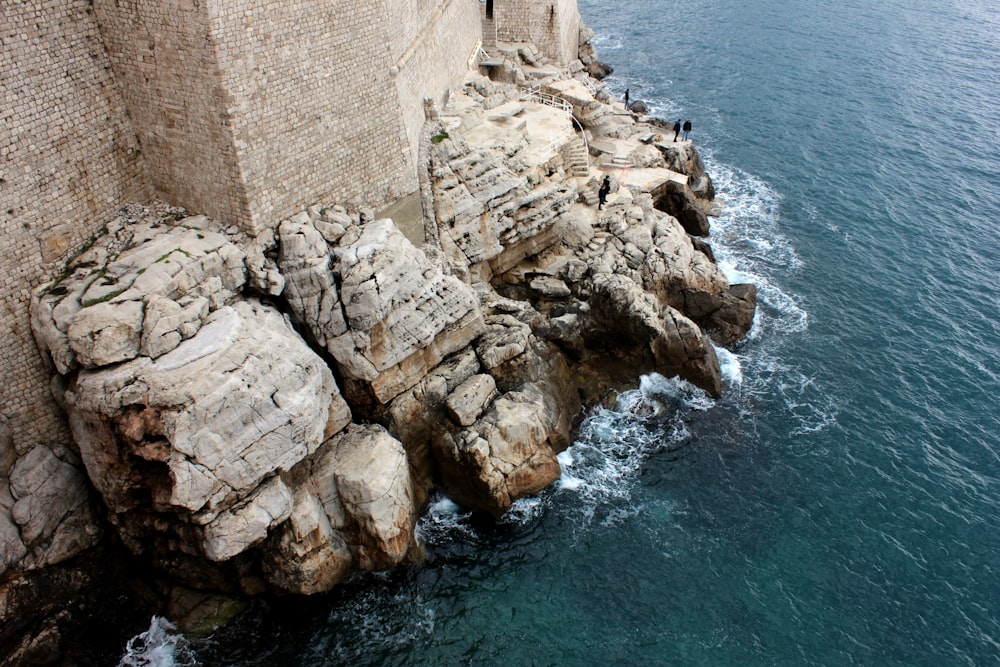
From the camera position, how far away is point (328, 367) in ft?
77.7

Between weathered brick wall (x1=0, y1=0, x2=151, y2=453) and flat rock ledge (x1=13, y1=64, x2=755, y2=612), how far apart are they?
56 centimetres

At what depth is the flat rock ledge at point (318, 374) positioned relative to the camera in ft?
65.6

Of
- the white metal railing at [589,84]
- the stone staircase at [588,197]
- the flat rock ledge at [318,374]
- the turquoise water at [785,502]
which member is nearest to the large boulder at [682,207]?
the turquoise water at [785,502]

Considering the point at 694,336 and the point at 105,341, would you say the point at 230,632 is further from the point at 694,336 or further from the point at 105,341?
the point at 694,336

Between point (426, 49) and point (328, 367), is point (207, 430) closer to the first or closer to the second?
point (328, 367)

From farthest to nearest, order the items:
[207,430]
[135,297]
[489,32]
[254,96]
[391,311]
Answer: [489,32]
[391,311]
[254,96]
[135,297]
[207,430]

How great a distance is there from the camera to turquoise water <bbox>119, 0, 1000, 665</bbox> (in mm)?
21531

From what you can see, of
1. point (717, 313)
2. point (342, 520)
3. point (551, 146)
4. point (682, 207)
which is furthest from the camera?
point (682, 207)

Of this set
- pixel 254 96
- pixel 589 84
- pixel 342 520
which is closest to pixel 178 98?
pixel 254 96

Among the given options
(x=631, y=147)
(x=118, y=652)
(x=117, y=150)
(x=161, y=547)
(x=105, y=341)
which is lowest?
(x=118, y=652)

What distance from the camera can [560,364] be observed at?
2875 centimetres

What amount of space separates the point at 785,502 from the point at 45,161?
24.3 metres

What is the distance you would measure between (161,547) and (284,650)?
14.8ft

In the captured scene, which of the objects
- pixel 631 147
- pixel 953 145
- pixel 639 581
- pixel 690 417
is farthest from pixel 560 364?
pixel 953 145
